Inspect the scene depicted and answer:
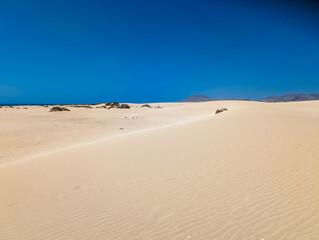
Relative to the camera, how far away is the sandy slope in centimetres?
292

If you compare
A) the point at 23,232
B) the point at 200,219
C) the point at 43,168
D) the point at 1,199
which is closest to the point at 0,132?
the point at 43,168

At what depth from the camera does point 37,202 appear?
13.3 feet

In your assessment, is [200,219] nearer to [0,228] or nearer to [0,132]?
[0,228]

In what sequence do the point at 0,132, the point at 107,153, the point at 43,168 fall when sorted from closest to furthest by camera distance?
1. the point at 43,168
2. the point at 107,153
3. the point at 0,132

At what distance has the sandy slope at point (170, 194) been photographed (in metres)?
2.92

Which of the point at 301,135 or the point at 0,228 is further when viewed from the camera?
the point at 301,135

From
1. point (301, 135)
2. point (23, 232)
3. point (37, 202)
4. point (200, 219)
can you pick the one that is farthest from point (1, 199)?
point (301, 135)

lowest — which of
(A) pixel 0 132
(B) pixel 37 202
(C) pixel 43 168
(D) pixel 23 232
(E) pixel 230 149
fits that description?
(D) pixel 23 232

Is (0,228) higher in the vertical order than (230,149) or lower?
lower

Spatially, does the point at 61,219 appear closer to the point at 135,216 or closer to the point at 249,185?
the point at 135,216

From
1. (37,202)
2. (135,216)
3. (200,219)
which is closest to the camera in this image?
(200,219)

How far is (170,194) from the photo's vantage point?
397 cm

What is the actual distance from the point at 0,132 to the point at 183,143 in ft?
41.6

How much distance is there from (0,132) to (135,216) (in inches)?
555
